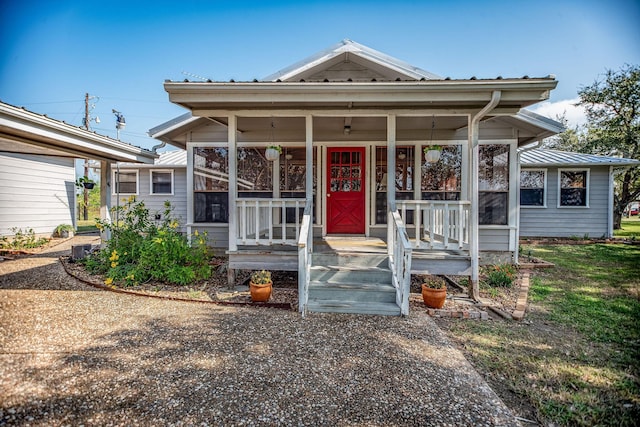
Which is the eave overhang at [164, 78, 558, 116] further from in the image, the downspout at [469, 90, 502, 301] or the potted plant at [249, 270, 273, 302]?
the potted plant at [249, 270, 273, 302]

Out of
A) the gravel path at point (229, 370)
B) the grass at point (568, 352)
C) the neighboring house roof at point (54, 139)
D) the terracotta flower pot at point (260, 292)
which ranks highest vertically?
the neighboring house roof at point (54, 139)

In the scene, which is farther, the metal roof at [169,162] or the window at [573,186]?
the metal roof at [169,162]

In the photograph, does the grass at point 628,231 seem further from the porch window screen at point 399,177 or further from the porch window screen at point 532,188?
the porch window screen at point 399,177

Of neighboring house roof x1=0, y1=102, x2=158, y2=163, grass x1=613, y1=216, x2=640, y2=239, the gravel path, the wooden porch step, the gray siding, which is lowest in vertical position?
the gravel path

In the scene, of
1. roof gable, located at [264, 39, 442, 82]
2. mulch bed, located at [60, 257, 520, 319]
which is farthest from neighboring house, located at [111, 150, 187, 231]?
roof gable, located at [264, 39, 442, 82]

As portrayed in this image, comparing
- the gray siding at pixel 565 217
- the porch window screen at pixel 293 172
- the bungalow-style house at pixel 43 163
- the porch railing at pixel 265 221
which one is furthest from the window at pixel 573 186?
the bungalow-style house at pixel 43 163

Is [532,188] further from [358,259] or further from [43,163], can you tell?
[43,163]

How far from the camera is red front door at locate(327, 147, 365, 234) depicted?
688 cm

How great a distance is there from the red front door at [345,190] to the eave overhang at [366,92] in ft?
6.68

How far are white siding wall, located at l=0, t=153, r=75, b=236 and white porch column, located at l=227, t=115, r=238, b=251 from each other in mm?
8787

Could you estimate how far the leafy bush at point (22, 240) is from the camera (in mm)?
8938

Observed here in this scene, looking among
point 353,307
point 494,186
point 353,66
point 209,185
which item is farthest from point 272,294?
point 494,186

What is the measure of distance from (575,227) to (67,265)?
15233 mm

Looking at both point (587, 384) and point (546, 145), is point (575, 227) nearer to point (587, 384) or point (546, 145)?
point (587, 384)
